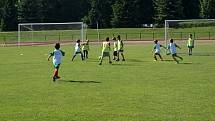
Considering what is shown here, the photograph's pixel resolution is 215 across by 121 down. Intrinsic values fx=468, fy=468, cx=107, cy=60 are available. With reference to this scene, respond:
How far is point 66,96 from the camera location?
16156mm

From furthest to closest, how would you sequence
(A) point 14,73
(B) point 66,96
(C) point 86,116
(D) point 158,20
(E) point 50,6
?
(E) point 50,6
(D) point 158,20
(A) point 14,73
(B) point 66,96
(C) point 86,116

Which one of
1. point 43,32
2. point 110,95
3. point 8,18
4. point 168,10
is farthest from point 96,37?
point 110,95

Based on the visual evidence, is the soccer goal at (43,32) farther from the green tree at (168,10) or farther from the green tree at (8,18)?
the green tree at (8,18)

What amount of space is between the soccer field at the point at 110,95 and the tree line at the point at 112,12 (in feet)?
201

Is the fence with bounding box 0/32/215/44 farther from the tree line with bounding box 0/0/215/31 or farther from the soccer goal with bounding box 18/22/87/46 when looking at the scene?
the tree line with bounding box 0/0/215/31

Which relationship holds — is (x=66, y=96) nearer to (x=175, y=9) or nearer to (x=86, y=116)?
(x=86, y=116)

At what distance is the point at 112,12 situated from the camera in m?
91.6

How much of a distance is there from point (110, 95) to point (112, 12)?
2995 inches

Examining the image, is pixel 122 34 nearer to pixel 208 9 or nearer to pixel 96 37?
pixel 96 37

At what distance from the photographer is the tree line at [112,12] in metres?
85.4

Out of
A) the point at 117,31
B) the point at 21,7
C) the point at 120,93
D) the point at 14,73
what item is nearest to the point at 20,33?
the point at 117,31

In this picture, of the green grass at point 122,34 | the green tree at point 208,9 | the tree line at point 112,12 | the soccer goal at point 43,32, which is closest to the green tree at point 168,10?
the tree line at point 112,12

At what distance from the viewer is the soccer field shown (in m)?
12.8

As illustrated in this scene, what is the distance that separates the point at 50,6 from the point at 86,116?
276 feet
